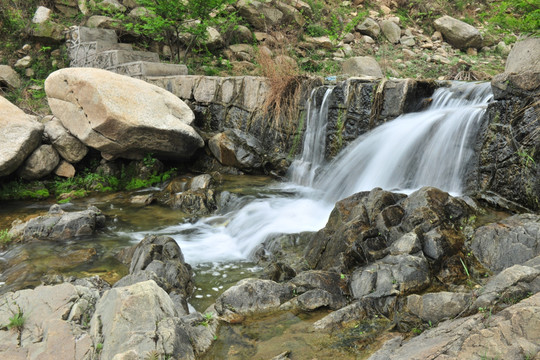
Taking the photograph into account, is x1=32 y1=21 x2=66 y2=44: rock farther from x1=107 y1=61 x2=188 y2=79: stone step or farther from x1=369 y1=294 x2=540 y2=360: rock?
x1=369 y1=294 x2=540 y2=360: rock

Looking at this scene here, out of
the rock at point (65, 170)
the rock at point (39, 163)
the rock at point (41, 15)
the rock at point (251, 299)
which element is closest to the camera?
the rock at point (251, 299)

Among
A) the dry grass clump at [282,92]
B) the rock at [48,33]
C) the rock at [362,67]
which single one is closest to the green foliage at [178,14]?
the dry grass clump at [282,92]

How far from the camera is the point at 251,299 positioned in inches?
144

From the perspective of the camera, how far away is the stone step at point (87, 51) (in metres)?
11.0

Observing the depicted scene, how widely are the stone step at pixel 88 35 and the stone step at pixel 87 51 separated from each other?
0.21m

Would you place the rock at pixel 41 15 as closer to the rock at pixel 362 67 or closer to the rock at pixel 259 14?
the rock at pixel 259 14

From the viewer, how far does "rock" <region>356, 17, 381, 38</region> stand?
1530cm

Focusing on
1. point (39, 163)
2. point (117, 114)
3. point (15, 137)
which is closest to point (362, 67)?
point (117, 114)

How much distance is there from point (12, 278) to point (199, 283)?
2325 mm

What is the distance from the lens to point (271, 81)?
8.86 metres

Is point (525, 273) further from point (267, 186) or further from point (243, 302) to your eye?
point (267, 186)

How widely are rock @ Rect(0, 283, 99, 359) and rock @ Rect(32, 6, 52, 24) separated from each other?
1202cm

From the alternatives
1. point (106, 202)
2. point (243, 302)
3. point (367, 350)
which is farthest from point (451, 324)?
point (106, 202)

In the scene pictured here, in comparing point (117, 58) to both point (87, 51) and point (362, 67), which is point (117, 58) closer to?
point (87, 51)
